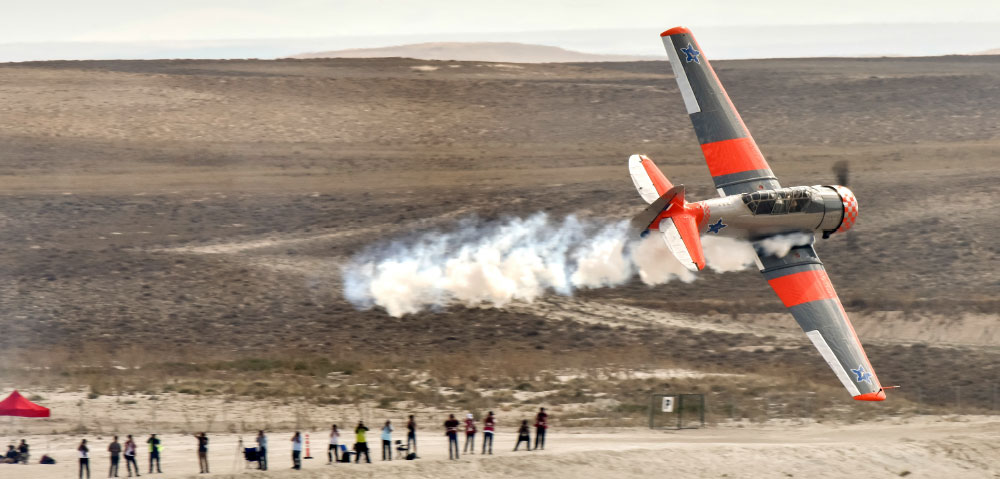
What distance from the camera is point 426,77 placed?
74.5 meters

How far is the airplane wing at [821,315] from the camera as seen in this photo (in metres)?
31.5

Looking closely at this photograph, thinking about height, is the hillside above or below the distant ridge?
below

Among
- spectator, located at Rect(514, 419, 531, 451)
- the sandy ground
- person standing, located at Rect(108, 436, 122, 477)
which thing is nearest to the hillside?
the sandy ground

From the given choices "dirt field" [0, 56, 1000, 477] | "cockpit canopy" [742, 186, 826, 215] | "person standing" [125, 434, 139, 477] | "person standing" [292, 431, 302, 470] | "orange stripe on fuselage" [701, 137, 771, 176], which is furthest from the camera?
"dirt field" [0, 56, 1000, 477]

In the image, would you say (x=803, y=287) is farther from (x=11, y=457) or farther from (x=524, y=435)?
(x=11, y=457)

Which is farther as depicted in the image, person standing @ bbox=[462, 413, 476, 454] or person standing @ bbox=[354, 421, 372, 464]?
person standing @ bbox=[462, 413, 476, 454]

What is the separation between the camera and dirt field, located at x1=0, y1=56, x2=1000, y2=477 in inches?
1507

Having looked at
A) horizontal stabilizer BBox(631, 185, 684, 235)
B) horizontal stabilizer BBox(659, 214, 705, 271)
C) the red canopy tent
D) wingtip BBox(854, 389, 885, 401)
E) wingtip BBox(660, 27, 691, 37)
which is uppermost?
wingtip BBox(660, 27, 691, 37)

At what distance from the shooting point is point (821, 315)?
111ft

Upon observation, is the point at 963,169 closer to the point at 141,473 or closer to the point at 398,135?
the point at 398,135

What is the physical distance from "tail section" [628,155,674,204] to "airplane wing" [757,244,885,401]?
3.44 m

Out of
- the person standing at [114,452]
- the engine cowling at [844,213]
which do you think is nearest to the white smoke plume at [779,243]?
the engine cowling at [844,213]

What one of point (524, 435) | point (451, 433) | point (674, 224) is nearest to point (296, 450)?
point (451, 433)

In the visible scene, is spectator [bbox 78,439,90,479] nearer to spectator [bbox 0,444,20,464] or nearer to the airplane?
spectator [bbox 0,444,20,464]
